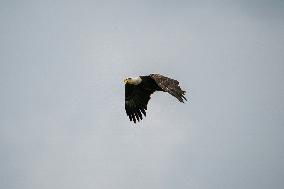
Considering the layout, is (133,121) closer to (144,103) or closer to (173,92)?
(144,103)

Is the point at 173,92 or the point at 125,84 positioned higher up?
the point at 125,84

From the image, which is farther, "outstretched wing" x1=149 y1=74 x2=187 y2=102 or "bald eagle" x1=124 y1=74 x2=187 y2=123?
"bald eagle" x1=124 y1=74 x2=187 y2=123

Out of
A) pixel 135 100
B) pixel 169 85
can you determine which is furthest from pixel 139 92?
pixel 169 85

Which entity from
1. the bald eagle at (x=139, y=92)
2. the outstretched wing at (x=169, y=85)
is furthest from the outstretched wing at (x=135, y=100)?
the outstretched wing at (x=169, y=85)

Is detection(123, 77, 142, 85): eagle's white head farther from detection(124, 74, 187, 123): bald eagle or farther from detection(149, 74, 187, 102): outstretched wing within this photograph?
detection(149, 74, 187, 102): outstretched wing

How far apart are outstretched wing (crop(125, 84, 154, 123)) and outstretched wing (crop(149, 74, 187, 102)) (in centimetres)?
128

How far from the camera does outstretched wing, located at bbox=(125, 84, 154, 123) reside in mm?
18266

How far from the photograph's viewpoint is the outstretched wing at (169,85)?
1602cm

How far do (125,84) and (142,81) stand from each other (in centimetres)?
76

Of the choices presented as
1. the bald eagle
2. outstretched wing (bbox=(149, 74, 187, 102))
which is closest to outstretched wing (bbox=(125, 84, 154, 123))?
the bald eagle

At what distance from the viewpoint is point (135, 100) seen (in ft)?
60.5

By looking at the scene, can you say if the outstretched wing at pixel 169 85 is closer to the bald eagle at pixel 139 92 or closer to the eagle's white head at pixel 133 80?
the bald eagle at pixel 139 92

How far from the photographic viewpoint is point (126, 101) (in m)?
18.5

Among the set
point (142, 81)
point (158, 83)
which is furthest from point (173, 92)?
point (142, 81)
